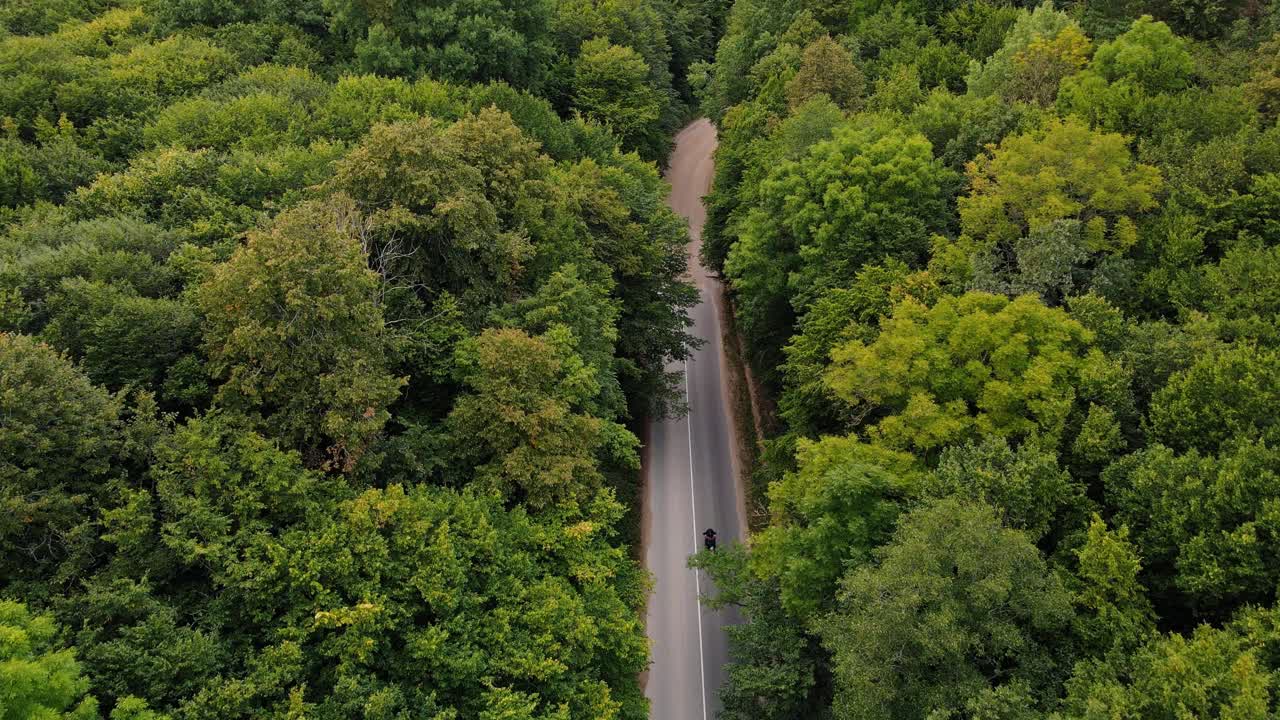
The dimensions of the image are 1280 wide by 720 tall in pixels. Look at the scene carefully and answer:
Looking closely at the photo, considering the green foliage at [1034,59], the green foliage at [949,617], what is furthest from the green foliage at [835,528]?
the green foliage at [1034,59]

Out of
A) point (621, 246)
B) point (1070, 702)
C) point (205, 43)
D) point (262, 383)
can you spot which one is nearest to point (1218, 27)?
point (621, 246)

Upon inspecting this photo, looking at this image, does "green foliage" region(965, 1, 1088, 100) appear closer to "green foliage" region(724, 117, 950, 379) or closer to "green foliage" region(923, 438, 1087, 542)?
"green foliage" region(724, 117, 950, 379)

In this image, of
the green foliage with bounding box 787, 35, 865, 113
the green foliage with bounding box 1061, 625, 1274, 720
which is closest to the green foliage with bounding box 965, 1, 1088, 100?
the green foliage with bounding box 787, 35, 865, 113

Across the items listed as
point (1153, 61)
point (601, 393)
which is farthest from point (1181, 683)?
point (1153, 61)

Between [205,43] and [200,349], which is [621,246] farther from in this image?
[205,43]

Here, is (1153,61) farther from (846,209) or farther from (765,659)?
(765,659)

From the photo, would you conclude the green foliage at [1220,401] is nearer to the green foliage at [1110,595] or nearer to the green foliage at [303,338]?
the green foliage at [1110,595]

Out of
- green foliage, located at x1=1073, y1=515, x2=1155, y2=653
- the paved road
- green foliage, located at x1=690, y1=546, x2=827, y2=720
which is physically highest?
green foliage, located at x1=1073, y1=515, x2=1155, y2=653
